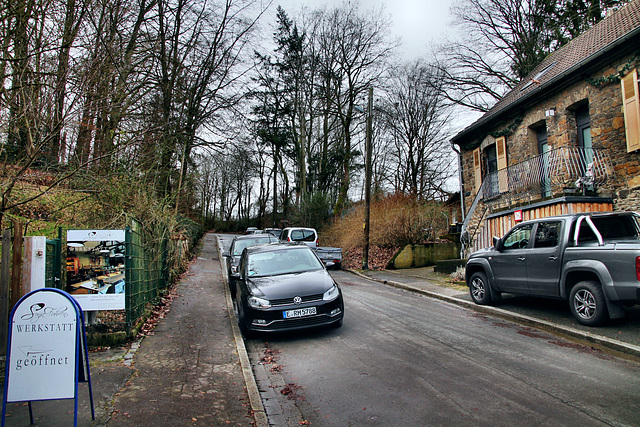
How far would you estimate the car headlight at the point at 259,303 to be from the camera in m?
6.89

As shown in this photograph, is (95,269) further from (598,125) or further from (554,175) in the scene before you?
(598,125)

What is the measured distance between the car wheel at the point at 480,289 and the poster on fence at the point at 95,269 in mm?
7322

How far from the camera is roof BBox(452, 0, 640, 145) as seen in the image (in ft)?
39.0

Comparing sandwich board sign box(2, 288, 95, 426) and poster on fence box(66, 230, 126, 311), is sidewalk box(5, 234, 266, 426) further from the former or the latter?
poster on fence box(66, 230, 126, 311)

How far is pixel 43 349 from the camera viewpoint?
3.61 meters

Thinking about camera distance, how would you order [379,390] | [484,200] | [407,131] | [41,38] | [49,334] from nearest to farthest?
1. [49,334]
2. [379,390]
3. [41,38]
4. [484,200]
5. [407,131]

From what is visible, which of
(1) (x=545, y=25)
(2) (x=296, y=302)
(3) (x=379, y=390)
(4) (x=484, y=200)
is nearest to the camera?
(3) (x=379, y=390)

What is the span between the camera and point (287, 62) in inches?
1299

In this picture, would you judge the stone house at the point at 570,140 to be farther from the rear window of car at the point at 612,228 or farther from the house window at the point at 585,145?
the rear window of car at the point at 612,228

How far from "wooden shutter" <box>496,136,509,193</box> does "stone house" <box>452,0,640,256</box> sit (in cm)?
4

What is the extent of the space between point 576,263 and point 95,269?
767 centimetres

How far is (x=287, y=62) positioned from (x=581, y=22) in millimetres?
19665

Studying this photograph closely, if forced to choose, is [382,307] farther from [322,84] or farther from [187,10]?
[322,84]

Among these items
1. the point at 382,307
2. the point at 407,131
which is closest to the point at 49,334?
the point at 382,307
